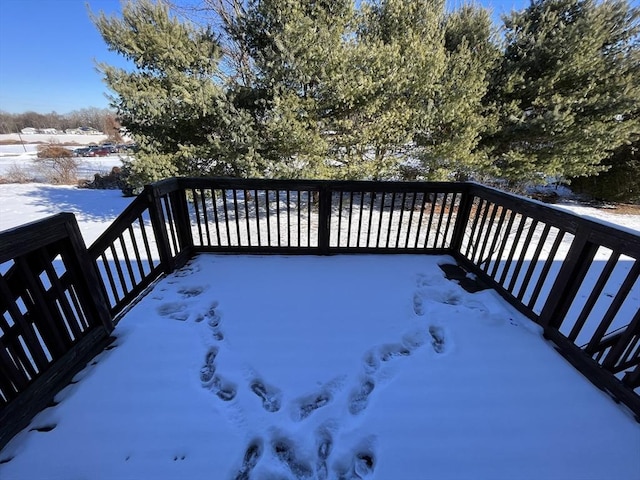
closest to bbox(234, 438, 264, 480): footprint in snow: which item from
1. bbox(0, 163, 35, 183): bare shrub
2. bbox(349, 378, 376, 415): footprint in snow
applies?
bbox(349, 378, 376, 415): footprint in snow

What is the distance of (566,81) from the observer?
5.98 metres

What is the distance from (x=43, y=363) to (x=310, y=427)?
4.64ft

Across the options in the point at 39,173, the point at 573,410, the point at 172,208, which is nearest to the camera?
A: the point at 573,410

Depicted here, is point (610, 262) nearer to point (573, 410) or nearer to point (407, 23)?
point (573, 410)

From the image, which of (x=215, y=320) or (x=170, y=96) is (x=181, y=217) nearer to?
(x=215, y=320)

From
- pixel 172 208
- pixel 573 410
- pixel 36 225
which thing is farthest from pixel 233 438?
pixel 172 208

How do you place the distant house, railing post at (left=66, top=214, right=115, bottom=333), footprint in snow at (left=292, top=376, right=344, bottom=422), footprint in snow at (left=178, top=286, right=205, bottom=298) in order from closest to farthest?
footprint in snow at (left=292, top=376, right=344, bottom=422) → railing post at (left=66, top=214, right=115, bottom=333) → footprint in snow at (left=178, top=286, right=205, bottom=298) → the distant house

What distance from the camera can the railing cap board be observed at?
3.94 ft

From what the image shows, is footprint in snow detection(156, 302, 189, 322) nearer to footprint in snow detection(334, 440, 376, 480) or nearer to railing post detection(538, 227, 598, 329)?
footprint in snow detection(334, 440, 376, 480)

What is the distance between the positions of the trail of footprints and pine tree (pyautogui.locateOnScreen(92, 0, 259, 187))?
3.86 metres

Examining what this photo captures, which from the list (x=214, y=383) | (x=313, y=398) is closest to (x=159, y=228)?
(x=214, y=383)

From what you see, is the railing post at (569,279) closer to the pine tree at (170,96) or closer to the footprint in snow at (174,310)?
the footprint in snow at (174,310)

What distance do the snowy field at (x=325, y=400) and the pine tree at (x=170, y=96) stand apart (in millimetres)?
3717

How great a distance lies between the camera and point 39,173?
12.6 meters
